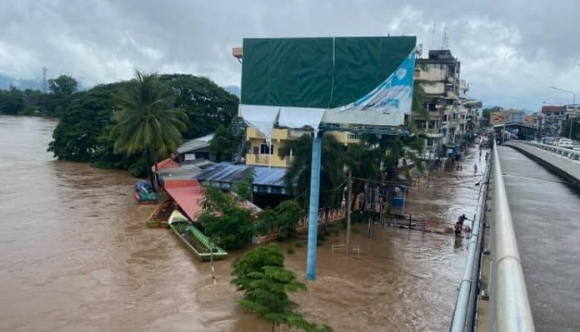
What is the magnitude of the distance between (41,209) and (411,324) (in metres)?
21.8

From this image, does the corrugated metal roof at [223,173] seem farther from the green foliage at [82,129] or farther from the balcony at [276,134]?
the green foliage at [82,129]

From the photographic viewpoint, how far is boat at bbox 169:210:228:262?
63.2 ft

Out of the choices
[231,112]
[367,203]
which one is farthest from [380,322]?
[231,112]

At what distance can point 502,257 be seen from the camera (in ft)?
7.95

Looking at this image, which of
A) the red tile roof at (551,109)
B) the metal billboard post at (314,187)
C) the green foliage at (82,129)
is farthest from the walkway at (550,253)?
the red tile roof at (551,109)

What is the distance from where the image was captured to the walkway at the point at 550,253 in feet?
11.1

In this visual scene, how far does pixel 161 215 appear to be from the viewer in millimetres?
26453

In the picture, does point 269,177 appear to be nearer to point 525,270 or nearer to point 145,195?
point 145,195

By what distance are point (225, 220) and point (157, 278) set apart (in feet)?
13.8

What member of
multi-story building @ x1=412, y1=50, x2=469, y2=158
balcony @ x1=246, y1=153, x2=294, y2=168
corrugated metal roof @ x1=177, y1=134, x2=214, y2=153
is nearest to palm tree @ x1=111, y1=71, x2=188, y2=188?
balcony @ x1=246, y1=153, x2=294, y2=168

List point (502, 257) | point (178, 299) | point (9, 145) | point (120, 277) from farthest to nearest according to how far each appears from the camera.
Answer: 1. point (9, 145)
2. point (120, 277)
3. point (178, 299)
4. point (502, 257)

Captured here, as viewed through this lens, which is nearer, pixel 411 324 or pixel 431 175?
pixel 411 324

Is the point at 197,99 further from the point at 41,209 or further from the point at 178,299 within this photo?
the point at 178,299

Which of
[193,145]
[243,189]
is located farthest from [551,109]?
[243,189]
